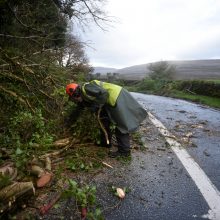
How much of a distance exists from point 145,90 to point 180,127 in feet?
78.2

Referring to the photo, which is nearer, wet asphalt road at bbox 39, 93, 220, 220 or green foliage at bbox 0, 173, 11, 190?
green foliage at bbox 0, 173, 11, 190

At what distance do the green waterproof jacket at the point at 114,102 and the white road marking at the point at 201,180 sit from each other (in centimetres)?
101

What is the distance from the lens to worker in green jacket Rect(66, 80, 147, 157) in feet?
16.1

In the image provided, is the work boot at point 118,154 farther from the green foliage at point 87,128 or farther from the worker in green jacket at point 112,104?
the green foliage at point 87,128

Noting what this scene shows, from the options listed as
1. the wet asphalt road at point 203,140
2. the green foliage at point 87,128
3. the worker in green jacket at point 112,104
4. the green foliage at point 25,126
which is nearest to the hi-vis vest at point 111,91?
the worker in green jacket at point 112,104

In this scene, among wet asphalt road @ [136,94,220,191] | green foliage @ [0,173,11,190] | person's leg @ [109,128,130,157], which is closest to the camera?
green foliage @ [0,173,11,190]

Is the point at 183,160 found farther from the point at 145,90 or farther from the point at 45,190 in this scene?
the point at 145,90

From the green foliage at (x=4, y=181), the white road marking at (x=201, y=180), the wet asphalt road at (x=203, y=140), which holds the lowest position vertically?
the wet asphalt road at (x=203, y=140)

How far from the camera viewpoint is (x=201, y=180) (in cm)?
412

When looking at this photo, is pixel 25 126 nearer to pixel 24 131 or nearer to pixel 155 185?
pixel 24 131

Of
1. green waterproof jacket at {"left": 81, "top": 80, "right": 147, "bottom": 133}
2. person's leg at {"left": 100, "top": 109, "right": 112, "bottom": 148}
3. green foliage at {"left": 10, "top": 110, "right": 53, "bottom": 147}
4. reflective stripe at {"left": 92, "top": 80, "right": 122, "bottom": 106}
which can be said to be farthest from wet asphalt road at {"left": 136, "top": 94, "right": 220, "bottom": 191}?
green foliage at {"left": 10, "top": 110, "right": 53, "bottom": 147}

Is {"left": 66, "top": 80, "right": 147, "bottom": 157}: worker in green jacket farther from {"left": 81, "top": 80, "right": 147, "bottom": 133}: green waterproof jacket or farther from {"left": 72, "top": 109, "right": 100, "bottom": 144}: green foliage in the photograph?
{"left": 72, "top": 109, "right": 100, "bottom": 144}: green foliage

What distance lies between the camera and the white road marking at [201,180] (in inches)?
128

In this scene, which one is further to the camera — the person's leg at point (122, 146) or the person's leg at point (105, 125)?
the person's leg at point (105, 125)
